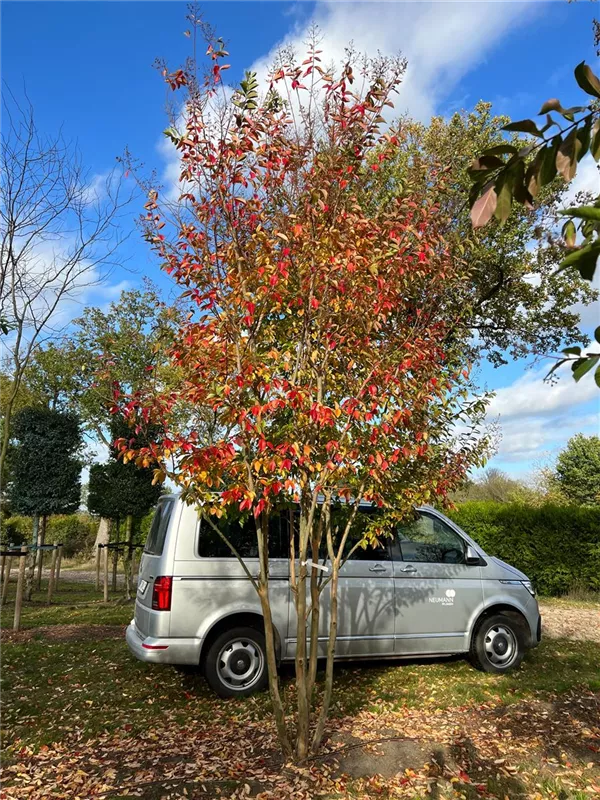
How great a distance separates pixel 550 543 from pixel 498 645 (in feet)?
23.2

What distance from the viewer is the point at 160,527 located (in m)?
6.01

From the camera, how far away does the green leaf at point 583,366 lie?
3.66 feet

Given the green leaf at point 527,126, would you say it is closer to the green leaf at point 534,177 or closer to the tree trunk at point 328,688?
the green leaf at point 534,177

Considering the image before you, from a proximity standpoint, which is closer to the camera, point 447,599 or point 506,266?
point 447,599

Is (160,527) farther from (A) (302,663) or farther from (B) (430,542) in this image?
(B) (430,542)

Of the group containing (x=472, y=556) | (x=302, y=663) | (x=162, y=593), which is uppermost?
(x=472, y=556)

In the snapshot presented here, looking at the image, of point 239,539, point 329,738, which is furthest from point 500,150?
point 239,539

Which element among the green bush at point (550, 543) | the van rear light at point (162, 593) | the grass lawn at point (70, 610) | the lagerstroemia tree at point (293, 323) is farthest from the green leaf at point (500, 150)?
the green bush at point (550, 543)

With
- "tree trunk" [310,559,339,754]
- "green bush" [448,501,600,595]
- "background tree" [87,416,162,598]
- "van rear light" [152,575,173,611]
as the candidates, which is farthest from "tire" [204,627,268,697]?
"green bush" [448,501,600,595]

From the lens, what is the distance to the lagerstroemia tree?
11.1ft

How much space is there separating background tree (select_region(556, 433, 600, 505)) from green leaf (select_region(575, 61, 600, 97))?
26.5 meters

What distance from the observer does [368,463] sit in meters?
3.77

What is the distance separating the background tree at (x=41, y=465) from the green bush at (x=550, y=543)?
31.6ft

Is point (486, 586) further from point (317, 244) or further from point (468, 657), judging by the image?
point (317, 244)
